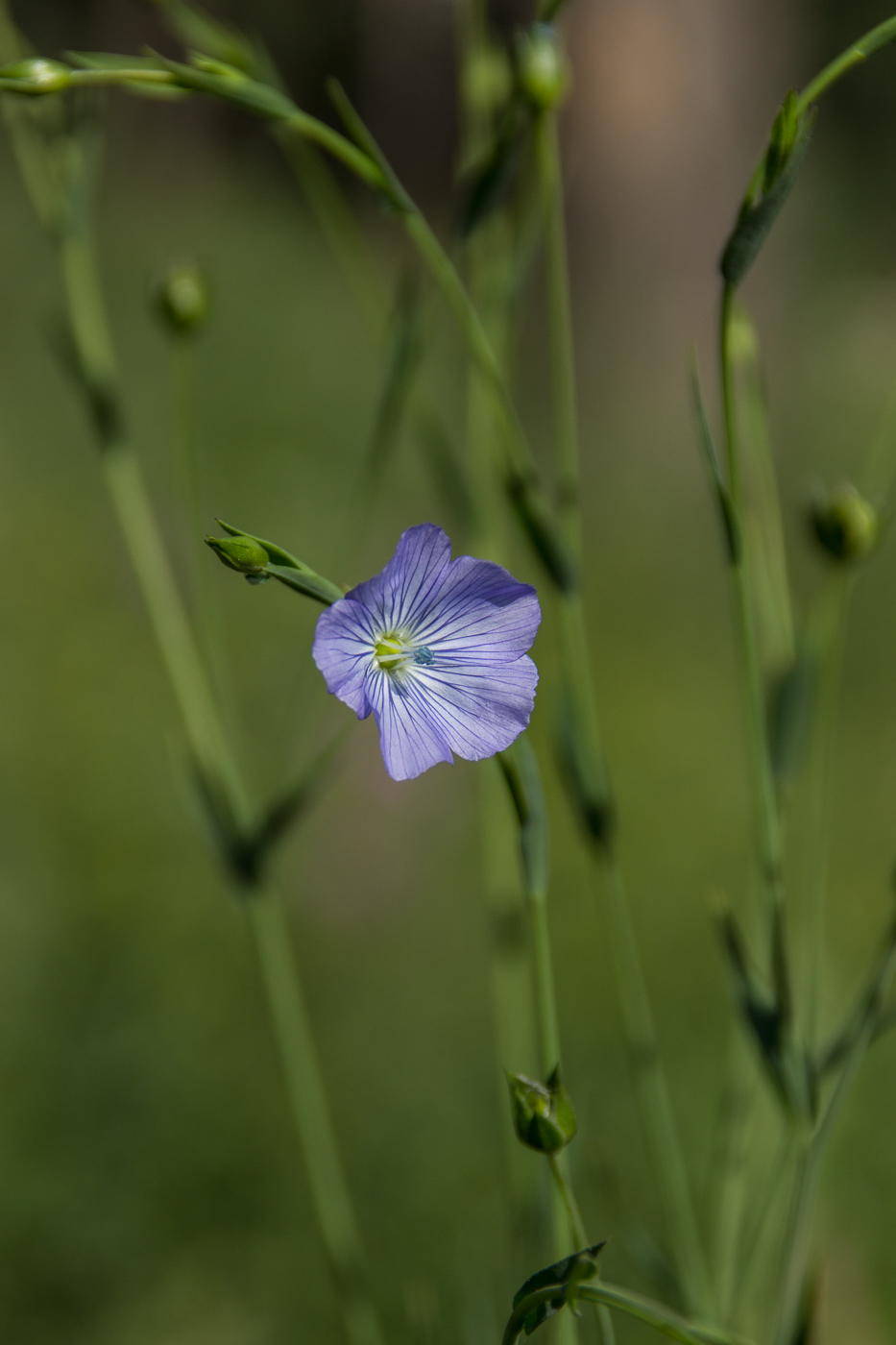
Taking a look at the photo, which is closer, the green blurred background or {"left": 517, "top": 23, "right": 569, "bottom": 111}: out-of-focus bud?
{"left": 517, "top": 23, "right": 569, "bottom": 111}: out-of-focus bud

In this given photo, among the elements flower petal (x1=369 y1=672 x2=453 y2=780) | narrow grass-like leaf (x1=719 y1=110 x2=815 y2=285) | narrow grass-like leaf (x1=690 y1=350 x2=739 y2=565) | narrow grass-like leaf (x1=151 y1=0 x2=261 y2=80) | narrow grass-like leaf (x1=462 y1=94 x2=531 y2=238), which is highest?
narrow grass-like leaf (x1=151 y1=0 x2=261 y2=80)

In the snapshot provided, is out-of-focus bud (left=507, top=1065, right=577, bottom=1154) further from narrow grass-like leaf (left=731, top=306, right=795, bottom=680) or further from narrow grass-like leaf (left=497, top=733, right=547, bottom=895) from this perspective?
narrow grass-like leaf (left=731, top=306, right=795, bottom=680)

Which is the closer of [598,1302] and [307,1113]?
[598,1302]

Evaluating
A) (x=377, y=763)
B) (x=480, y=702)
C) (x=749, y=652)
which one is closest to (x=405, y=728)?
(x=480, y=702)

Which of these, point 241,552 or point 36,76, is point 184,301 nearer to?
point 36,76

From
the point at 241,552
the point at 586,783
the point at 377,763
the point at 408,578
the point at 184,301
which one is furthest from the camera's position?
the point at 377,763

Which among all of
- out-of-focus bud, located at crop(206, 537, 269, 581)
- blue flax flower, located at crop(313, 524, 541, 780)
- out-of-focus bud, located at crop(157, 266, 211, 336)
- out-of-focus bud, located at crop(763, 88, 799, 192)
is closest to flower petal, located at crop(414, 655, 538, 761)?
blue flax flower, located at crop(313, 524, 541, 780)

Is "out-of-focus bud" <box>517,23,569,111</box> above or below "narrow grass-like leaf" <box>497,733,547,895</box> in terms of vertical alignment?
above
